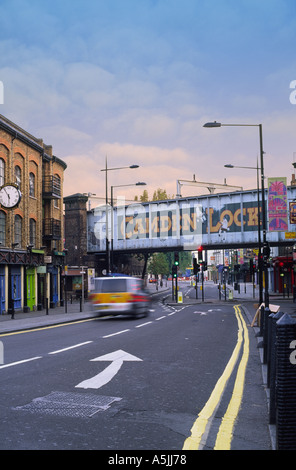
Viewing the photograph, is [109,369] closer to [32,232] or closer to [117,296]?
[117,296]

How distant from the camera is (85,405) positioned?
6445mm

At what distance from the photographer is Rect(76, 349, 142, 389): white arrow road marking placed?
308 inches

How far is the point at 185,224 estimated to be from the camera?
48219 mm

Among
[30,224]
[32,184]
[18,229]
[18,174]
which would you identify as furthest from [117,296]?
[32,184]

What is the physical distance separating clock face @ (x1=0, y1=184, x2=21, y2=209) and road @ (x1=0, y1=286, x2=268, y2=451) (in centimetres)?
1578

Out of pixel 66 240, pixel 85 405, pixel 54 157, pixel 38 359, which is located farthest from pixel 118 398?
pixel 66 240

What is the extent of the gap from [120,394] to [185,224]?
41407mm

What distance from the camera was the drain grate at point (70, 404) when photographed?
6.08 meters

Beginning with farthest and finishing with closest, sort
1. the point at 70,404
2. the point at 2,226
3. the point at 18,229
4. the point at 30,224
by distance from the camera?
1. the point at 30,224
2. the point at 18,229
3. the point at 2,226
4. the point at 70,404

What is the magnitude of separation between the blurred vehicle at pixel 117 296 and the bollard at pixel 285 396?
1949cm

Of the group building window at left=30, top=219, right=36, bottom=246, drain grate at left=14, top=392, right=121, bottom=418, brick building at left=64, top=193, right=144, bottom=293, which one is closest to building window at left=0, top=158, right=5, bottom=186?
building window at left=30, top=219, right=36, bottom=246

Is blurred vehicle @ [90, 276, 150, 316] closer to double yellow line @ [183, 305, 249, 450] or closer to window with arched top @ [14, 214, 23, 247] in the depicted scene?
window with arched top @ [14, 214, 23, 247]
